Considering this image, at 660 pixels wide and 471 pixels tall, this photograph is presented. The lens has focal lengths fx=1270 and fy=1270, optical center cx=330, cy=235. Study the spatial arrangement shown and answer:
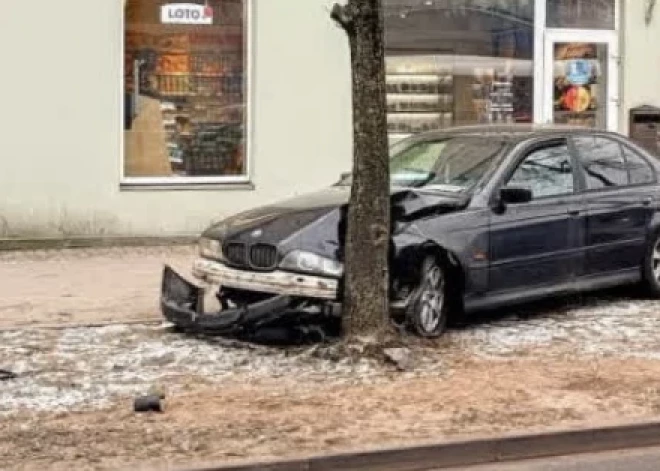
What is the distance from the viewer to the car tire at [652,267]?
1089 cm

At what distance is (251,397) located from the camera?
301 inches

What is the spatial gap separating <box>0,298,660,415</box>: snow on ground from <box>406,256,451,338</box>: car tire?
0.15 m

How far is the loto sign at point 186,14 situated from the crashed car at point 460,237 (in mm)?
4730

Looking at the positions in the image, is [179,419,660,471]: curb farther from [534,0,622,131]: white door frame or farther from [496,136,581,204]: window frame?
[534,0,622,131]: white door frame

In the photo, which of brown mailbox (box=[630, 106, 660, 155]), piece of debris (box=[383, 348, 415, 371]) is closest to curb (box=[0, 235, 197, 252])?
brown mailbox (box=[630, 106, 660, 155])

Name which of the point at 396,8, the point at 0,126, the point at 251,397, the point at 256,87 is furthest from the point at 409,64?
the point at 251,397

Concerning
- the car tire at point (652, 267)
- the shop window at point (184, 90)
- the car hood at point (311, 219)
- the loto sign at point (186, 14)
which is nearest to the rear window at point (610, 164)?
the car tire at point (652, 267)

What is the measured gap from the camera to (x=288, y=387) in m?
7.88

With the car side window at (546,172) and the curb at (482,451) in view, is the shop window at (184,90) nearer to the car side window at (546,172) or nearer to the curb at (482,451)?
the car side window at (546,172)

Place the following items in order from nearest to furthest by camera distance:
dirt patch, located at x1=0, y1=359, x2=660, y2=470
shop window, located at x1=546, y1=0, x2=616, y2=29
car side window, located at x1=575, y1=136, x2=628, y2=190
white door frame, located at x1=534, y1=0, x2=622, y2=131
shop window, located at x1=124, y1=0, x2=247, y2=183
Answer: dirt patch, located at x1=0, y1=359, x2=660, y2=470
car side window, located at x1=575, y1=136, x2=628, y2=190
shop window, located at x1=124, y1=0, x2=247, y2=183
white door frame, located at x1=534, y1=0, x2=622, y2=131
shop window, located at x1=546, y1=0, x2=616, y2=29

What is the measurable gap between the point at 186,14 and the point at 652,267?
21.7ft

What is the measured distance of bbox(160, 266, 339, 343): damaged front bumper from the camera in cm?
875

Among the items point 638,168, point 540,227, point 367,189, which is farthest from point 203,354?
point 638,168

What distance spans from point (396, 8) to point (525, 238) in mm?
6665
